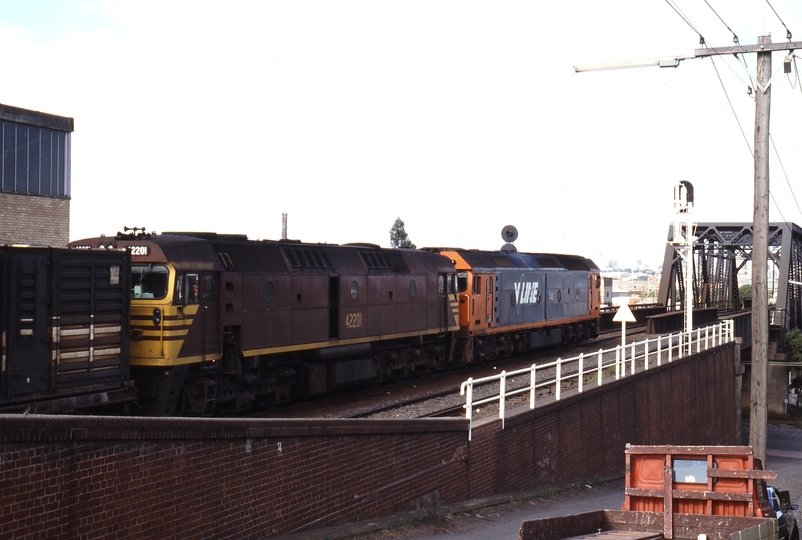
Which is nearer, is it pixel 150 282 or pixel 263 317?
pixel 150 282

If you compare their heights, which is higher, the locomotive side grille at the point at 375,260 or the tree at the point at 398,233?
the tree at the point at 398,233

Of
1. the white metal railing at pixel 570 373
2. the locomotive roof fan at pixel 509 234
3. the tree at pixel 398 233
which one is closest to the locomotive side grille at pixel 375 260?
the white metal railing at pixel 570 373

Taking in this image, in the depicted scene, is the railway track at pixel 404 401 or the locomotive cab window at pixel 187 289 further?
the railway track at pixel 404 401

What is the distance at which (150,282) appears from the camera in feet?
48.9

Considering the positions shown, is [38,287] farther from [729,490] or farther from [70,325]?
[729,490]

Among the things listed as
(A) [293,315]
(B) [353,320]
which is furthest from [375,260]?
(A) [293,315]

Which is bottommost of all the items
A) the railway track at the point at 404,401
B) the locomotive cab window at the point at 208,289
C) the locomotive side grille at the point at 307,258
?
the railway track at the point at 404,401

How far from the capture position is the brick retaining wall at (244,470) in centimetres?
750

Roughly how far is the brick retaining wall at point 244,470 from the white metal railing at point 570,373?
556mm

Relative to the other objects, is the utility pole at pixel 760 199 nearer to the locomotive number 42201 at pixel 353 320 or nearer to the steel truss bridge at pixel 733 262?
the locomotive number 42201 at pixel 353 320

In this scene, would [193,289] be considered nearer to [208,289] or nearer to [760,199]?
[208,289]

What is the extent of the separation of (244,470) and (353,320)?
11018 millimetres

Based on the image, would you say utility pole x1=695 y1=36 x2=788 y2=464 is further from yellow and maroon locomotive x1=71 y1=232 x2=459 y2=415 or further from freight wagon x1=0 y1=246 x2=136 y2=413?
freight wagon x1=0 y1=246 x2=136 y2=413

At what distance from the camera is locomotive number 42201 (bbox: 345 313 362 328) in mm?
20422
